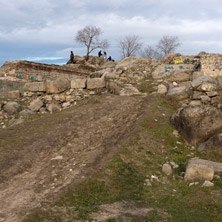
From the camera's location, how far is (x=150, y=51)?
54.6m

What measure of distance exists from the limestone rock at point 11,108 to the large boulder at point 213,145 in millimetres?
9121

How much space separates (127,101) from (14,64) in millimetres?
8499

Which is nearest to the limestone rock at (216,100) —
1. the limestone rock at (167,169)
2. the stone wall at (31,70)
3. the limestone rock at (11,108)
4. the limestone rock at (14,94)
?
the limestone rock at (167,169)

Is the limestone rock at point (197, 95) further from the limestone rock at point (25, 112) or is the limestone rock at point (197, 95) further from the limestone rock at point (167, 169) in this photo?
the limestone rock at point (25, 112)

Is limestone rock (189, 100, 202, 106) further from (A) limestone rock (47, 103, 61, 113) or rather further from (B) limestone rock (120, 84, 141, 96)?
(A) limestone rock (47, 103, 61, 113)

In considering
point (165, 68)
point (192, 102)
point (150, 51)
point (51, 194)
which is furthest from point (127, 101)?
point (150, 51)

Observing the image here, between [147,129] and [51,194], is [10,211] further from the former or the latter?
[147,129]

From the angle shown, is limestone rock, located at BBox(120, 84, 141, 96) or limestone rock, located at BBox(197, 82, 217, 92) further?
limestone rock, located at BBox(120, 84, 141, 96)

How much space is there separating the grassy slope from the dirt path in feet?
1.25

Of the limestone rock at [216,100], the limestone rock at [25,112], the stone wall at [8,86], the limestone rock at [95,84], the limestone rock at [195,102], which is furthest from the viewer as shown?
the limestone rock at [95,84]

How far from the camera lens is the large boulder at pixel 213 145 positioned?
7.00m

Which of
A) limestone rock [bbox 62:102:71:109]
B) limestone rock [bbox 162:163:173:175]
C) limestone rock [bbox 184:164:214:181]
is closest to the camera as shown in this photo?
limestone rock [bbox 184:164:214:181]

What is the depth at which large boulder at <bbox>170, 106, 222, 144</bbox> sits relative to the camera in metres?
7.73

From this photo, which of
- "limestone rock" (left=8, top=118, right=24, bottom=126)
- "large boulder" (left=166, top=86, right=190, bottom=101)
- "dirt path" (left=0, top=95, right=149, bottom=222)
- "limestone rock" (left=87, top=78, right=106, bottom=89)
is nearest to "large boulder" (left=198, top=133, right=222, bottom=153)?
"dirt path" (left=0, top=95, right=149, bottom=222)
